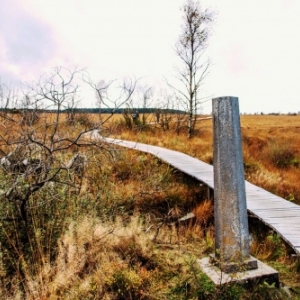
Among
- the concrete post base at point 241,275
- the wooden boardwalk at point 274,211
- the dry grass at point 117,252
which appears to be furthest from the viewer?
the wooden boardwalk at point 274,211

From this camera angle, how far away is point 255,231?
4816 mm

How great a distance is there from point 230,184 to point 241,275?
0.78 metres

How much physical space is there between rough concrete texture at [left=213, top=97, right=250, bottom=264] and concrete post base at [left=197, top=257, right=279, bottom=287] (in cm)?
12

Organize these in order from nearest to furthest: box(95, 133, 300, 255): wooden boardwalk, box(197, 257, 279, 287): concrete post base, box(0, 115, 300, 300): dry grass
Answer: box(197, 257, 279, 287): concrete post base, box(0, 115, 300, 300): dry grass, box(95, 133, 300, 255): wooden boardwalk

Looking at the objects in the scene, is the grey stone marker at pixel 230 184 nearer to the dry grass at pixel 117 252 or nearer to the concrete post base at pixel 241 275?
the concrete post base at pixel 241 275

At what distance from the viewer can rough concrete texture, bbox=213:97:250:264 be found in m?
2.86

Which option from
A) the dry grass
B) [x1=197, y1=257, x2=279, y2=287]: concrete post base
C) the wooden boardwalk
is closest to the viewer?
[x1=197, y1=257, x2=279, y2=287]: concrete post base

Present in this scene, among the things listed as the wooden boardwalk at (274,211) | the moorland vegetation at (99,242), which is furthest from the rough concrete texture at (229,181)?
the wooden boardwalk at (274,211)

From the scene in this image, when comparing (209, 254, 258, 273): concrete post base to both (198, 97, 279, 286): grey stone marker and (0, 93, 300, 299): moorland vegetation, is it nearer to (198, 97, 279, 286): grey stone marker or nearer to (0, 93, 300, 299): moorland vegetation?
(198, 97, 279, 286): grey stone marker

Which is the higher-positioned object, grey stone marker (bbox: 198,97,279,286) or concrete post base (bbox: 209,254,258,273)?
grey stone marker (bbox: 198,97,279,286)

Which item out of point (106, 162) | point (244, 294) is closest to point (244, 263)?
point (244, 294)

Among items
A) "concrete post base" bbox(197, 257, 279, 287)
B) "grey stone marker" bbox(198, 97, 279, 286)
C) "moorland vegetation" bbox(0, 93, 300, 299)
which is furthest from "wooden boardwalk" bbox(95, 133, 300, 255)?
"grey stone marker" bbox(198, 97, 279, 286)

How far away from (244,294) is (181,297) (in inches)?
20.7

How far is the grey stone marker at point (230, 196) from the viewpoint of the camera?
2.86 meters
